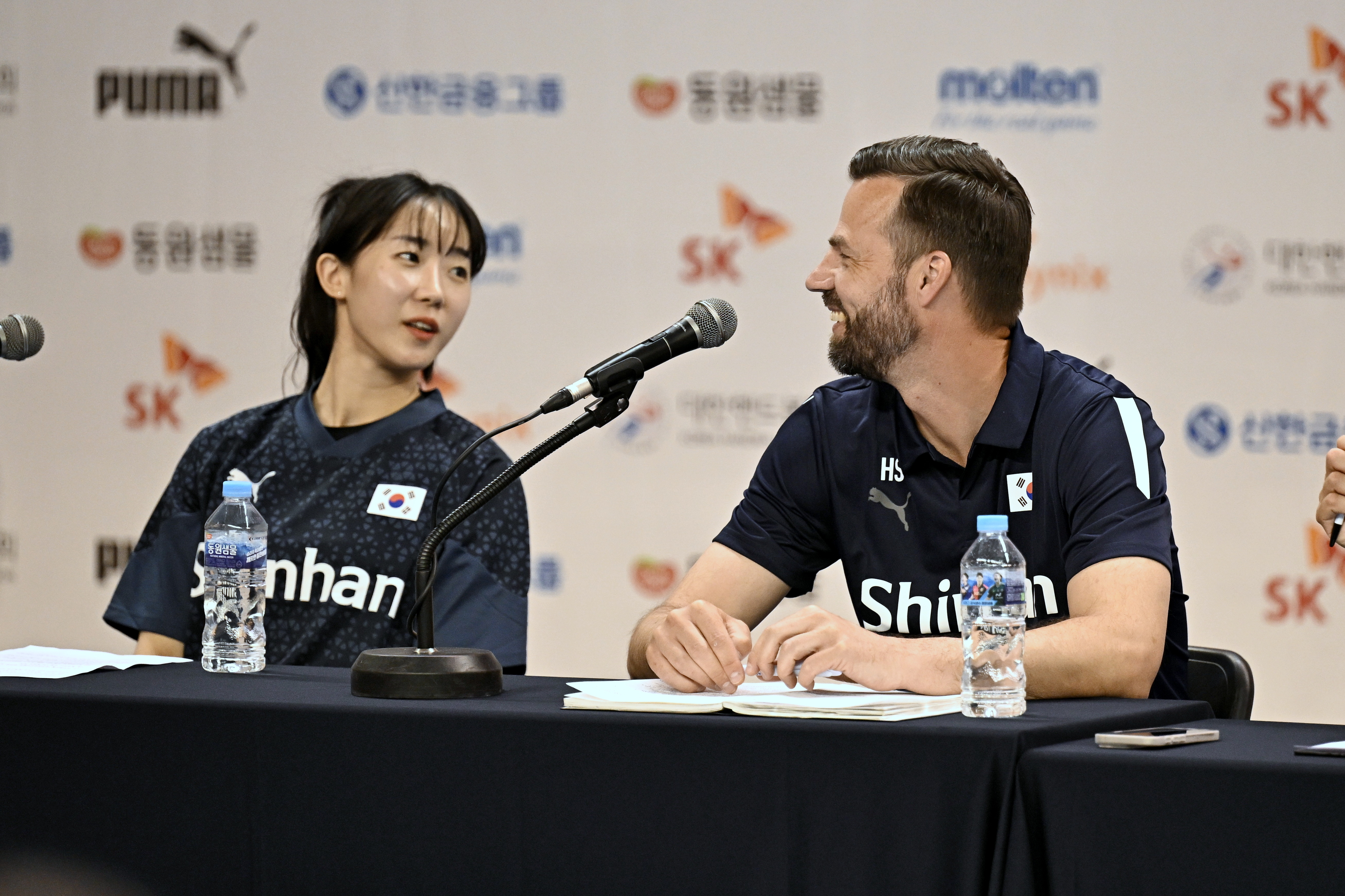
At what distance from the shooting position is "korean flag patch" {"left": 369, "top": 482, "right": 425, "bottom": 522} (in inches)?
94.8

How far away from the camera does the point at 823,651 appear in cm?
147

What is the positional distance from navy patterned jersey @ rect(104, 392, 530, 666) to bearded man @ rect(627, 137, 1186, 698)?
41cm

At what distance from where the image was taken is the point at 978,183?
→ 210 centimetres

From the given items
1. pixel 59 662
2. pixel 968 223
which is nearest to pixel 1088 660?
pixel 968 223

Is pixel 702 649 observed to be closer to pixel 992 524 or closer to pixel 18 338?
pixel 992 524

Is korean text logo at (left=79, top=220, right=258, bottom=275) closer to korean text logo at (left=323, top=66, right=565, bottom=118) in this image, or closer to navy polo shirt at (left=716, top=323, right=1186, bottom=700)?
korean text logo at (left=323, top=66, right=565, bottom=118)

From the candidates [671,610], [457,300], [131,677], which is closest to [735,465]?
[457,300]

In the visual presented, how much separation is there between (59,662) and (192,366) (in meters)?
2.48

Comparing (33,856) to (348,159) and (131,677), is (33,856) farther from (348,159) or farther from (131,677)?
(348,159)

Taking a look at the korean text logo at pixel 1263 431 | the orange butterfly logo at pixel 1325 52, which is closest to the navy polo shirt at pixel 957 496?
the korean text logo at pixel 1263 431

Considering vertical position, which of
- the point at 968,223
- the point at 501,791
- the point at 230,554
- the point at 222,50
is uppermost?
the point at 222,50

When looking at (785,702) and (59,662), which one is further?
(59,662)

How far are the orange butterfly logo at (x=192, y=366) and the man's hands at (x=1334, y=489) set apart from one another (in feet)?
10.3

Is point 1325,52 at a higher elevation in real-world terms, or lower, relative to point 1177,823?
higher
